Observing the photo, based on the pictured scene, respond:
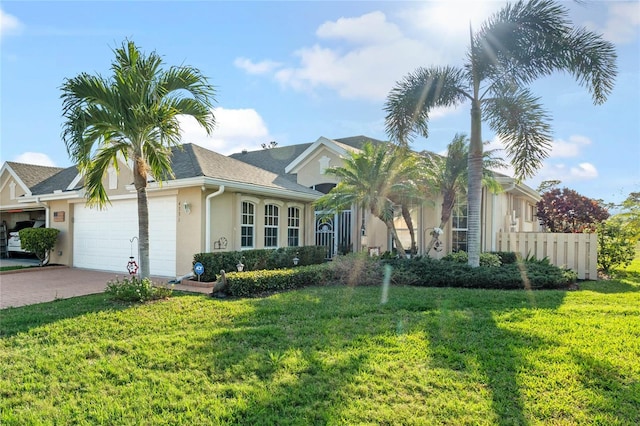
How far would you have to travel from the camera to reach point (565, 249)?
12633 mm

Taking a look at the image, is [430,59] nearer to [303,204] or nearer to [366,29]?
[366,29]

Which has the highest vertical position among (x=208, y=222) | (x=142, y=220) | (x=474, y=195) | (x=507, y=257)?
(x=474, y=195)

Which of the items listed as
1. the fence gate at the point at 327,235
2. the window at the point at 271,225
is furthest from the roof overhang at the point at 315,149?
the window at the point at 271,225

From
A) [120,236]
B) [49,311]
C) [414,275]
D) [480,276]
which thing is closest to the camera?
[49,311]

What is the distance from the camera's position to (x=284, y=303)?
770 centimetres

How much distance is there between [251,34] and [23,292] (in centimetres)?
899

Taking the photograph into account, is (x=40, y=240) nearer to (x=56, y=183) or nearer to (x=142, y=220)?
(x=56, y=183)

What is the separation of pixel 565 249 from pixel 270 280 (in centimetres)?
993

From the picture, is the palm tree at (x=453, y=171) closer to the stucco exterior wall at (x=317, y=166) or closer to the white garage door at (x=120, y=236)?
the stucco exterior wall at (x=317, y=166)

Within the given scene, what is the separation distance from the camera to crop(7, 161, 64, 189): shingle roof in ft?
64.5

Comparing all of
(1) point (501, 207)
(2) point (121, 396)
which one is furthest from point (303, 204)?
(2) point (121, 396)

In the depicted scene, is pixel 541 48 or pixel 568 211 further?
pixel 568 211

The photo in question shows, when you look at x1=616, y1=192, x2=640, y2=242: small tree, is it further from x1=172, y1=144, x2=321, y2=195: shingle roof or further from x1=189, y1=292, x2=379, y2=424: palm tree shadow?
x1=189, y1=292, x2=379, y2=424: palm tree shadow

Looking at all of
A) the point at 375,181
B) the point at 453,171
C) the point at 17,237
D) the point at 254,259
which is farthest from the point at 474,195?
the point at 17,237
